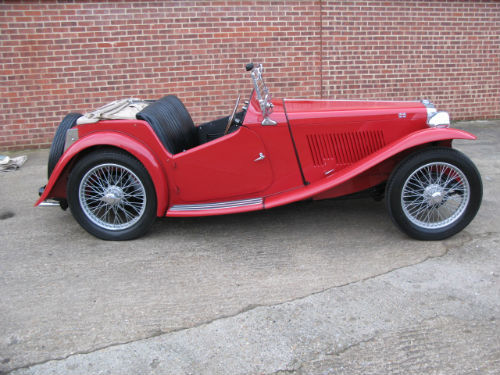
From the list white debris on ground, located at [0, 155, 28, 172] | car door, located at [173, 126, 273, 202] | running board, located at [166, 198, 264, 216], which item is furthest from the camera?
white debris on ground, located at [0, 155, 28, 172]

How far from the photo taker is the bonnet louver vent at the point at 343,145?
13.0 ft

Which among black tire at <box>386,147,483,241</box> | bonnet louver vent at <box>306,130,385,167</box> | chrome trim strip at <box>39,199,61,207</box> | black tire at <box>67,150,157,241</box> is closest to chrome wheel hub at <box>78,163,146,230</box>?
black tire at <box>67,150,157,241</box>

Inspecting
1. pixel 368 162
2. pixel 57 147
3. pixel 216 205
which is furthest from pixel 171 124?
pixel 368 162

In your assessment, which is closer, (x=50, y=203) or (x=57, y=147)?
(x=57, y=147)

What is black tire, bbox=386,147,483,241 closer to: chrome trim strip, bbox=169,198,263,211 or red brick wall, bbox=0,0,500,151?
chrome trim strip, bbox=169,198,263,211

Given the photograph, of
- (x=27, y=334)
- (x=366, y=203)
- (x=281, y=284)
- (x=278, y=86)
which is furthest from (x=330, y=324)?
(x=278, y=86)

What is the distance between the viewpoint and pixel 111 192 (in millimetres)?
4027

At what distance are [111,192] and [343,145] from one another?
2.04 m

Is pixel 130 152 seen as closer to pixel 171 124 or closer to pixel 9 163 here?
pixel 171 124

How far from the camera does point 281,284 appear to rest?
3.35m

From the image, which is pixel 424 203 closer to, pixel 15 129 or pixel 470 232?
pixel 470 232

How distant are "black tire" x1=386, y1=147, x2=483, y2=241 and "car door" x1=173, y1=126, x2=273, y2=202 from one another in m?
1.08

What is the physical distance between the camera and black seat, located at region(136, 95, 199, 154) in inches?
160

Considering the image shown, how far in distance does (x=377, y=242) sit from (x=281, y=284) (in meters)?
1.11
